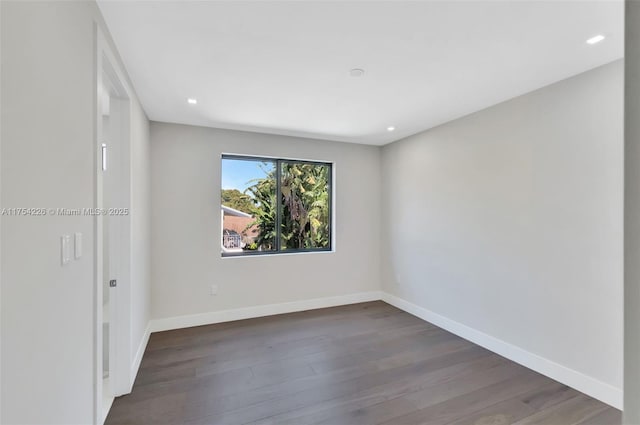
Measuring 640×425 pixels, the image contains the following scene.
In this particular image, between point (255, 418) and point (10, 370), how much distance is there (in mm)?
1574

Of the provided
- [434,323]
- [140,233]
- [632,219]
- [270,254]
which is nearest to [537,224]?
[434,323]

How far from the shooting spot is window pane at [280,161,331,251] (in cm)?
415

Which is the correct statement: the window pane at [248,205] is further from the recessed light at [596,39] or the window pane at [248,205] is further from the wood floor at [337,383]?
the recessed light at [596,39]

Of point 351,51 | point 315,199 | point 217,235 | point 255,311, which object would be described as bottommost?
point 255,311

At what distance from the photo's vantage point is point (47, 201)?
982mm

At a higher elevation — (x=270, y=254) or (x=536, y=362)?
(x=270, y=254)

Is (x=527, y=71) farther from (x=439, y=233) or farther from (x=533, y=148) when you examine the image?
(x=439, y=233)

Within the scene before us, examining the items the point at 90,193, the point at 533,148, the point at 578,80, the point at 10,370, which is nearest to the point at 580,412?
the point at 533,148

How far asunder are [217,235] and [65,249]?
2541 mm

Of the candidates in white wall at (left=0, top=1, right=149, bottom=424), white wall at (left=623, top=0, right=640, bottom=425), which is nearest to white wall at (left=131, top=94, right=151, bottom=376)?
white wall at (left=0, top=1, right=149, bottom=424)

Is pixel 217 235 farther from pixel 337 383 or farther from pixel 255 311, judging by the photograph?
pixel 337 383

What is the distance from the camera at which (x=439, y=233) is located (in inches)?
138

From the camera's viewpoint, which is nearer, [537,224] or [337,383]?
[337,383]

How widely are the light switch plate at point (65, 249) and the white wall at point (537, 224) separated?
320 centimetres
